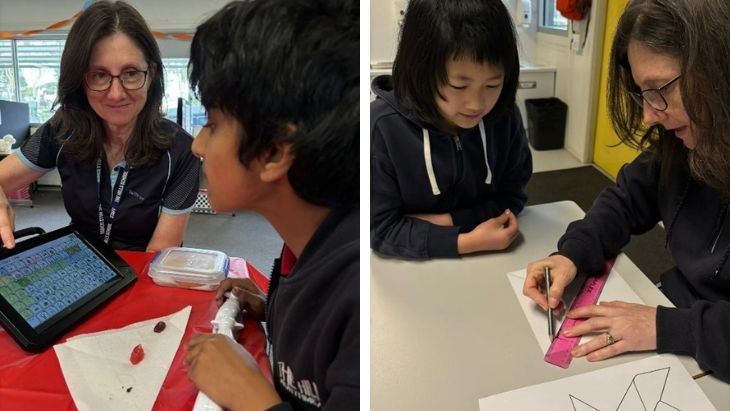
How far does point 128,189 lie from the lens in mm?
557

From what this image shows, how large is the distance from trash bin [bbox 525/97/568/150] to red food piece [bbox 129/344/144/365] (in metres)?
0.51

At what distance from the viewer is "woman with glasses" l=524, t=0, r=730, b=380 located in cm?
41

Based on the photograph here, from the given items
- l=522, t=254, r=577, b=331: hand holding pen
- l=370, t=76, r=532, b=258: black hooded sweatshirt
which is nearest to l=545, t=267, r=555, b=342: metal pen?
l=522, t=254, r=577, b=331: hand holding pen

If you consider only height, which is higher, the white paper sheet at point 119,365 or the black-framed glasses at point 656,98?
the black-framed glasses at point 656,98

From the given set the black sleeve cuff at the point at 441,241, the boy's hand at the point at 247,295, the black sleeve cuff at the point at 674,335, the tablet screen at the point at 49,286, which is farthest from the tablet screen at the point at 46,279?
the black sleeve cuff at the point at 674,335

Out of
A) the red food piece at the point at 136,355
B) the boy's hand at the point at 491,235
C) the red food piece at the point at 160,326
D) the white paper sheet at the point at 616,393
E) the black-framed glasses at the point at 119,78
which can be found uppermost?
the black-framed glasses at the point at 119,78

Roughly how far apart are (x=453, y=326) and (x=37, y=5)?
51 cm

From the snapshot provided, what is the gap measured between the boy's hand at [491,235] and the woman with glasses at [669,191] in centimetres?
6

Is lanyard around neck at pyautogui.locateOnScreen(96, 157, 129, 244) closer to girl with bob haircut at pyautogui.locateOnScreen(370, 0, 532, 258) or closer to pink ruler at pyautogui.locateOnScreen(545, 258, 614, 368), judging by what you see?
girl with bob haircut at pyautogui.locateOnScreen(370, 0, 532, 258)

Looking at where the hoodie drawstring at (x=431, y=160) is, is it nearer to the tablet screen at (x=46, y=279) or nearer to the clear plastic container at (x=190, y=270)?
the clear plastic container at (x=190, y=270)

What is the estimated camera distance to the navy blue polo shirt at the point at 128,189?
540 mm

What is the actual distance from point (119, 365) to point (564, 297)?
414 millimetres

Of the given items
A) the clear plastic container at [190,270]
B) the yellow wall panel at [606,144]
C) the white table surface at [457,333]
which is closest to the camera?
the white table surface at [457,333]

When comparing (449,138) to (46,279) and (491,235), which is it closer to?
(491,235)
